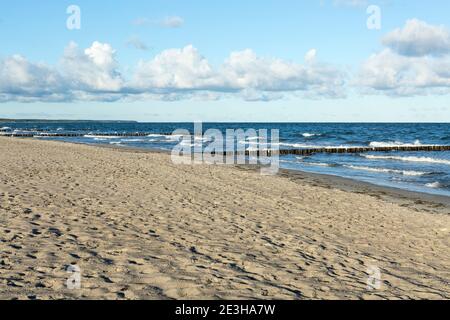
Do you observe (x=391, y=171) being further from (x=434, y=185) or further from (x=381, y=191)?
(x=381, y=191)

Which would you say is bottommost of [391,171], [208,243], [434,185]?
[434,185]

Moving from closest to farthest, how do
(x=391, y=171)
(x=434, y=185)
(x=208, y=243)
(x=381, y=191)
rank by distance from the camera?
(x=208, y=243) → (x=381, y=191) → (x=434, y=185) → (x=391, y=171)

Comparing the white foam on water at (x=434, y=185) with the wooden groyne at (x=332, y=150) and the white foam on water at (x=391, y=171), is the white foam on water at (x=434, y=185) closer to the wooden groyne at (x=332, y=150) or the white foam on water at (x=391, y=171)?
the white foam on water at (x=391, y=171)

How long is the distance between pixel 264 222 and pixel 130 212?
3.43 meters

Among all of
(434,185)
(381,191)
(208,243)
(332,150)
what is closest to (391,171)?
(434,185)

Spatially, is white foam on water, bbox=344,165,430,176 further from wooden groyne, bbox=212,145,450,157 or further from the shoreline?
wooden groyne, bbox=212,145,450,157

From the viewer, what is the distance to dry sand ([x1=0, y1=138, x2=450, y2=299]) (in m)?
6.39

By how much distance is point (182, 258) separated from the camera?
7.61m

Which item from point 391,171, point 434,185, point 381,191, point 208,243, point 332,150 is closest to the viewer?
point 208,243

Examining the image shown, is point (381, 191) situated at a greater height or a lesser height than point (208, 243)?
lesser

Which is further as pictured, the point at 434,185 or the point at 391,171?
the point at 391,171

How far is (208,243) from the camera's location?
8.73 metres

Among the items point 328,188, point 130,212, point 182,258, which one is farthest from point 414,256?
point 328,188

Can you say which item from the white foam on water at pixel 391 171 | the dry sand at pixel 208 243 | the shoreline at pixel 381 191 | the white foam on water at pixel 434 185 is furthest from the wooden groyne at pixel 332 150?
the dry sand at pixel 208 243
